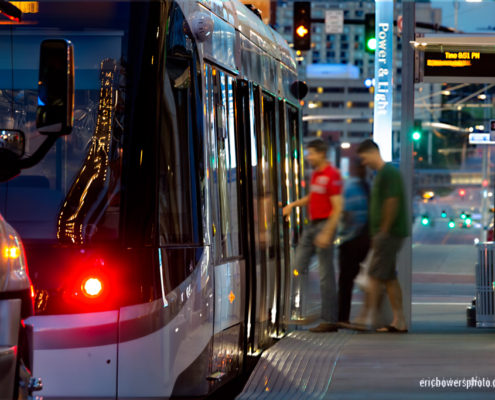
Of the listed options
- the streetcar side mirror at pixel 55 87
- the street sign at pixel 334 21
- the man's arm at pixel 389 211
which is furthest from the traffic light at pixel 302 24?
the streetcar side mirror at pixel 55 87

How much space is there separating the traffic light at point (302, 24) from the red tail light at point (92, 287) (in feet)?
56.4

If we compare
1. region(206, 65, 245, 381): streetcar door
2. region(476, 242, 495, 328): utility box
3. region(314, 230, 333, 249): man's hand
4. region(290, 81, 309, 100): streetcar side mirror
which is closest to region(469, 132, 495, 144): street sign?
region(476, 242, 495, 328): utility box

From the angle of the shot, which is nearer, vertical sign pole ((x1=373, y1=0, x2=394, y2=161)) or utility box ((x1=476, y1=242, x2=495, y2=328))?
utility box ((x1=476, y1=242, x2=495, y2=328))

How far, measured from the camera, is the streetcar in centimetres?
683

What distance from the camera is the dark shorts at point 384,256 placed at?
11188 mm

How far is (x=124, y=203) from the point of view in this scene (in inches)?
278

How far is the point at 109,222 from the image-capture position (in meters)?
7.03

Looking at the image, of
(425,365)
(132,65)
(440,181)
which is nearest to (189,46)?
(132,65)

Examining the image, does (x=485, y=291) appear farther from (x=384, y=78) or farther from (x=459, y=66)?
(x=384, y=78)

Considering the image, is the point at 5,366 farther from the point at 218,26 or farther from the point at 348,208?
the point at 348,208

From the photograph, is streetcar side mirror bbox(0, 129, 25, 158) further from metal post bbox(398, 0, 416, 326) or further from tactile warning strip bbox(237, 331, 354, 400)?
metal post bbox(398, 0, 416, 326)

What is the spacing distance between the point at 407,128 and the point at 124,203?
6.17 metres

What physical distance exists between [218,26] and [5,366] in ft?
14.1

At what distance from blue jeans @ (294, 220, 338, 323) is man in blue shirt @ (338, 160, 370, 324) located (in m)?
0.17
